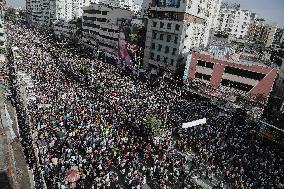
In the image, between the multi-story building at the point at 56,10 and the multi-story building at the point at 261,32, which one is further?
the multi-story building at the point at 56,10

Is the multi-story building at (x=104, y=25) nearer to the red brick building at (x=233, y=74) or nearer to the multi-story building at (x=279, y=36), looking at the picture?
the red brick building at (x=233, y=74)

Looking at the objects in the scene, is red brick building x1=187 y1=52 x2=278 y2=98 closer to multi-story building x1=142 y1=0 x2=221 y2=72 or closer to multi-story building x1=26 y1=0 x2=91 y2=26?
multi-story building x1=142 y1=0 x2=221 y2=72

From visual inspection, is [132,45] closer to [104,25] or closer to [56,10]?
[104,25]

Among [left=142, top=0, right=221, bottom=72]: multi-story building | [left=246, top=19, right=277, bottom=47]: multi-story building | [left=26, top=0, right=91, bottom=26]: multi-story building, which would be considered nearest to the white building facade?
[left=246, top=19, right=277, bottom=47]: multi-story building

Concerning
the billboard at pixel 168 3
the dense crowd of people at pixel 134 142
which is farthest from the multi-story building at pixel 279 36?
the dense crowd of people at pixel 134 142

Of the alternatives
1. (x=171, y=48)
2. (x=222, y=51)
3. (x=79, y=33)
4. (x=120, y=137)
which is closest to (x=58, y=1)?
(x=79, y=33)

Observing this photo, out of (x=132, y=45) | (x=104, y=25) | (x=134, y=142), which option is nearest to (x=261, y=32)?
(x=104, y=25)
